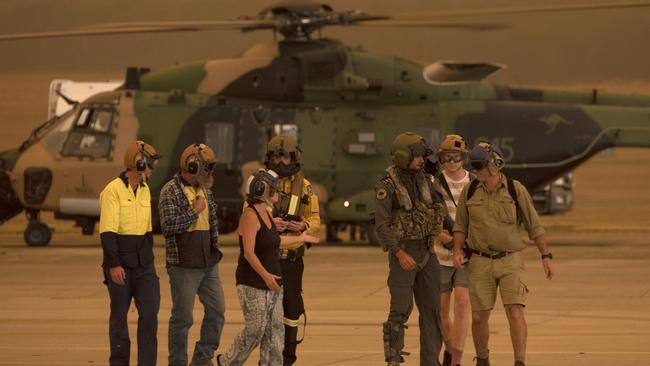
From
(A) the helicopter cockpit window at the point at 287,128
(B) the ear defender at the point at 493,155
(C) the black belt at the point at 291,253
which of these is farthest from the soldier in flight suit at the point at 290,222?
(A) the helicopter cockpit window at the point at 287,128

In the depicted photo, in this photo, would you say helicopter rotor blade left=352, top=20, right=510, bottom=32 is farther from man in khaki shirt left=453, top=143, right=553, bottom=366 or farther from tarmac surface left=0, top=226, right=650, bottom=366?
man in khaki shirt left=453, top=143, right=553, bottom=366

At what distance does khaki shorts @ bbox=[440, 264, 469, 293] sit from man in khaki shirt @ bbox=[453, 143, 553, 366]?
0.48m

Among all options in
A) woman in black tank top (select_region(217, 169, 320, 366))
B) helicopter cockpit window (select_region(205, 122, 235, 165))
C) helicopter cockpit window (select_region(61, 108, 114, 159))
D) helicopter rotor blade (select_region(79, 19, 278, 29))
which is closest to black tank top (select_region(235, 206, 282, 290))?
woman in black tank top (select_region(217, 169, 320, 366))

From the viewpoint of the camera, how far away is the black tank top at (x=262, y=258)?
39.7ft

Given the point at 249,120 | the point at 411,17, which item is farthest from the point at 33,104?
the point at 411,17

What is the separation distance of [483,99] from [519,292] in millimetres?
15155

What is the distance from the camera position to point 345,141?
1075 inches

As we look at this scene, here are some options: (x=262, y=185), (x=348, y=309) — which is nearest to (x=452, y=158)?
(x=262, y=185)

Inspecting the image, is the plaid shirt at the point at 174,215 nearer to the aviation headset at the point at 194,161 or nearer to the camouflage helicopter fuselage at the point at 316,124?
the aviation headset at the point at 194,161

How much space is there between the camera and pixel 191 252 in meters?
12.7

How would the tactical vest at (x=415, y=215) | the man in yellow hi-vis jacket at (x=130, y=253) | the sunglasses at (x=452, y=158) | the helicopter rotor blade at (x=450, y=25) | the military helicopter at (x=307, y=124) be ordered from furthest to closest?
the military helicopter at (x=307, y=124), the helicopter rotor blade at (x=450, y=25), the sunglasses at (x=452, y=158), the tactical vest at (x=415, y=215), the man in yellow hi-vis jacket at (x=130, y=253)

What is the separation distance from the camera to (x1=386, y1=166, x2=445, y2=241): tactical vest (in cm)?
1266

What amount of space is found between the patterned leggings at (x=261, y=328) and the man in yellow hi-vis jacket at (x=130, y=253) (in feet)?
2.27

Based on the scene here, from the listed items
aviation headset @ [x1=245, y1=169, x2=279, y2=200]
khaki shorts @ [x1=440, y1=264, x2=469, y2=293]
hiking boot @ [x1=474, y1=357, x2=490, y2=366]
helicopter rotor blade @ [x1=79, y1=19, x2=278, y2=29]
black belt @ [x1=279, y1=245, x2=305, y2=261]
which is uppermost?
helicopter rotor blade @ [x1=79, y1=19, x2=278, y2=29]
